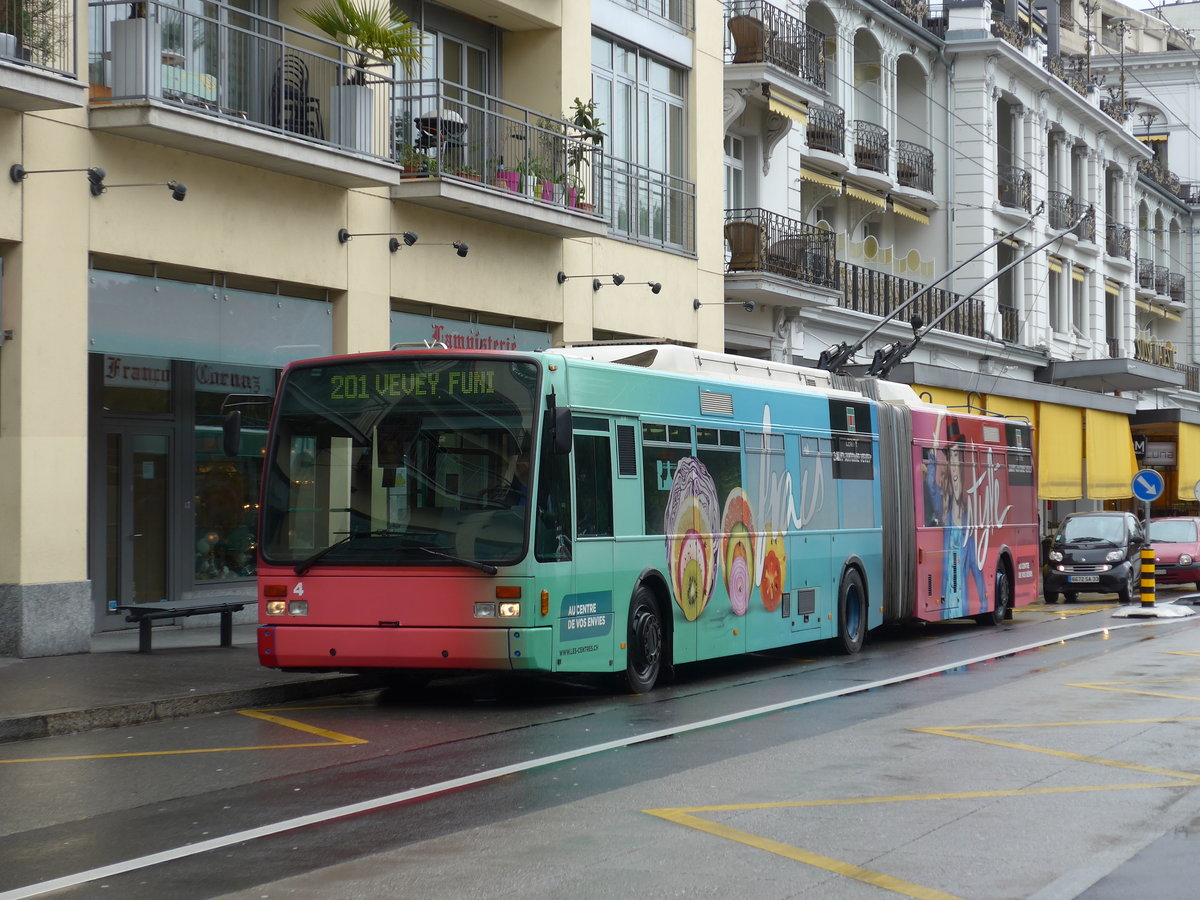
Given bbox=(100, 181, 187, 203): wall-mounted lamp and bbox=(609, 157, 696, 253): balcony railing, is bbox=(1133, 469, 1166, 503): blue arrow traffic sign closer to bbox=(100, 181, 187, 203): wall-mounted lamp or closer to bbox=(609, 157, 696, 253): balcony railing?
bbox=(609, 157, 696, 253): balcony railing

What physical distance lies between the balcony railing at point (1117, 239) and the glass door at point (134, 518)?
137 ft

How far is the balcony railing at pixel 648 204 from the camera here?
25797 millimetres

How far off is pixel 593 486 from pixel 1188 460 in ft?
144

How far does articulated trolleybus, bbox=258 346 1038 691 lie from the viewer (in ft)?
41.7

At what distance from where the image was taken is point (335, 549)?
13.1m

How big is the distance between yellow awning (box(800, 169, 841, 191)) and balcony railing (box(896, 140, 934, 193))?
13.4 ft

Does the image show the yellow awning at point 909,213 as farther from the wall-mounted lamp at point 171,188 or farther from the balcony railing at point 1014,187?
the wall-mounted lamp at point 171,188

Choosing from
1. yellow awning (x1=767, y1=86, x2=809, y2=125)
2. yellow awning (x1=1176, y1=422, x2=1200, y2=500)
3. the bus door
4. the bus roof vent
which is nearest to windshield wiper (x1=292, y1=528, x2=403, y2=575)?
the bus door

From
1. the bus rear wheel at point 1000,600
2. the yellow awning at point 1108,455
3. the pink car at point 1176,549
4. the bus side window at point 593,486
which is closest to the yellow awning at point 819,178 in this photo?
the pink car at point 1176,549

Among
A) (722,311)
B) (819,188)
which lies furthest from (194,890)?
(819,188)

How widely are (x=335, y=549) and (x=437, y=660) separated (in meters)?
1.24

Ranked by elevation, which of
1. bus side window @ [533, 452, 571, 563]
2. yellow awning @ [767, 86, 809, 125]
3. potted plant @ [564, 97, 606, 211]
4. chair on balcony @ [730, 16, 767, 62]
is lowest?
bus side window @ [533, 452, 571, 563]

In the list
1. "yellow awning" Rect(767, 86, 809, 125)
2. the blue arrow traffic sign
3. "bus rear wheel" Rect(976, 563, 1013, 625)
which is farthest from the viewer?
the blue arrow traffic sign

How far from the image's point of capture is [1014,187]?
4388cm
